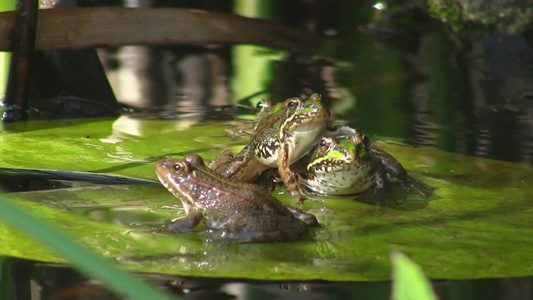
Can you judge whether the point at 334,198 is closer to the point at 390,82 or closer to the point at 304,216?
the point at 304,216

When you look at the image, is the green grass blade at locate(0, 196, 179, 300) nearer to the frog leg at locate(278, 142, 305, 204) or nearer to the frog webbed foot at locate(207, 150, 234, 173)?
the frog leg at locate(278, 142, 305, 204)

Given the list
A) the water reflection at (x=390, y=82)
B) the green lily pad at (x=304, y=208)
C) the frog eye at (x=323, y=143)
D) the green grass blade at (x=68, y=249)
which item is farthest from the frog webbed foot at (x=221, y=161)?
→ the green grass blade at (x=68, y=249)

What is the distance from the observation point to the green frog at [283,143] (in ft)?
13.8

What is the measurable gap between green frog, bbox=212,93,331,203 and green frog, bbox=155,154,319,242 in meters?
0.58

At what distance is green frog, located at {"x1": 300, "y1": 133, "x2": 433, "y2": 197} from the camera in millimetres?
3959

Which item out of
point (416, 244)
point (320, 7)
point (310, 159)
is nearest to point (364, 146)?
point (310, 159)

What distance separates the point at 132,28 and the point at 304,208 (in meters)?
3.11

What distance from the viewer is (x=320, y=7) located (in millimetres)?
10656

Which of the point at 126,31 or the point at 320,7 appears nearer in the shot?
the point at 126,31

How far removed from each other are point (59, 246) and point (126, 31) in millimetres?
5866

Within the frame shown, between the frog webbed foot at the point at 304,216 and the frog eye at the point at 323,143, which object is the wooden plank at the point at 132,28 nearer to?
the frog eye at the point at 323,143

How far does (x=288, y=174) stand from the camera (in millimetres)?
4086

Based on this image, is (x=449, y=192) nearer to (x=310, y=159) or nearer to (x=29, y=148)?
(x=310, y=159)

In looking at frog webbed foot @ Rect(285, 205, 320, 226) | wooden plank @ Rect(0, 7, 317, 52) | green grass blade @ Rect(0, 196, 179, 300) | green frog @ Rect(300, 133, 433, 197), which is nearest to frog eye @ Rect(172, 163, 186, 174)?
frog webbed foot @ Rect(285, 205, 320, 226)
